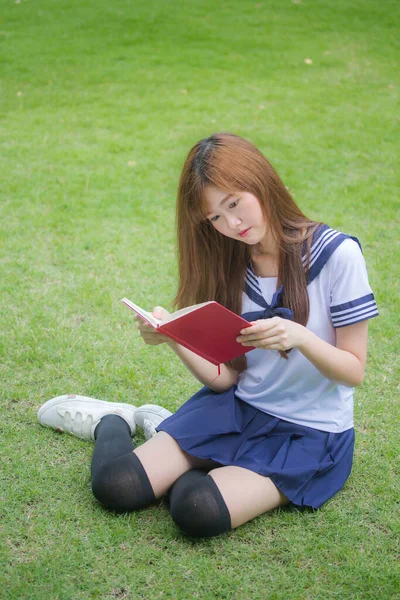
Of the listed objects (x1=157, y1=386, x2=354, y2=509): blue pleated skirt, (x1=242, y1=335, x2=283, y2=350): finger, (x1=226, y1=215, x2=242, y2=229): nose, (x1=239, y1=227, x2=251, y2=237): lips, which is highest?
(x1=226, y1=215, x2=242, y2=229): nose

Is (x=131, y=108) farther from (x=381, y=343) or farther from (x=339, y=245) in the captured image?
(x=339, y=245)

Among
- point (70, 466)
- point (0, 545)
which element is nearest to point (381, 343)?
point (70, 466)

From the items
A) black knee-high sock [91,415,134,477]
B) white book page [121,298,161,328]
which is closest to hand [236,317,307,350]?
white book page [121,298,161,328]

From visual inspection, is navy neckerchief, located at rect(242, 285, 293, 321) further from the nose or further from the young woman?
the nose

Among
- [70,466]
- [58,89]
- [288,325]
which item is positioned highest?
[288,325]

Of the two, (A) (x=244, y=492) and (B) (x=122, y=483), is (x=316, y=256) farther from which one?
(B) (x=122, y=483)

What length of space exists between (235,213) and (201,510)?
33.9 inches

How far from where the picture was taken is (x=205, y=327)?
6.66 ft

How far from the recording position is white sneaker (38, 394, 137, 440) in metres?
2.62

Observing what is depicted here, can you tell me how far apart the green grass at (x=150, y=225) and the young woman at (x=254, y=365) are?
0.13 meters

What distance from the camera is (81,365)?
3.13 m

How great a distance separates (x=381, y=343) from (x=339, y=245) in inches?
52.2

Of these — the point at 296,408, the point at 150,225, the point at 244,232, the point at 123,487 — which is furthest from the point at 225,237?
the point at 150,225

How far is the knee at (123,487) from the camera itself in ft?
7.19
